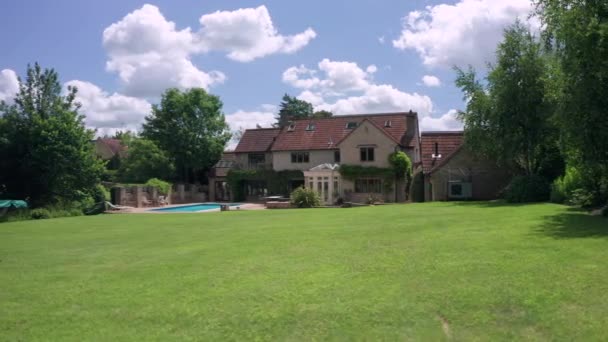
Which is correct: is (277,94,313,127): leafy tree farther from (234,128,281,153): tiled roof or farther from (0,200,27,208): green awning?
(0,200,27,208): green awning

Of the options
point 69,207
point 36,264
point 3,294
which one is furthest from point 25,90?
point 3,294

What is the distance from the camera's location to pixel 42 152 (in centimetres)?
3306

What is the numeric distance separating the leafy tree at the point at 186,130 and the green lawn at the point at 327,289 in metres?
41.0

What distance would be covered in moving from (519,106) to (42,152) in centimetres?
2945

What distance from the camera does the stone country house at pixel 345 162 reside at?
37.7 metres

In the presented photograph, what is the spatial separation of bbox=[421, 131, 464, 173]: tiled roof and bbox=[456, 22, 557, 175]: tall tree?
8.77m

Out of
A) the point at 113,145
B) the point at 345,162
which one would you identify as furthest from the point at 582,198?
the point at 113,145

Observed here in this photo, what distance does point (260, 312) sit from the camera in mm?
7344

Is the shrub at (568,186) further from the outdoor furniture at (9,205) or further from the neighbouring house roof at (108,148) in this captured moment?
the neighbouring house roof at (108,148)

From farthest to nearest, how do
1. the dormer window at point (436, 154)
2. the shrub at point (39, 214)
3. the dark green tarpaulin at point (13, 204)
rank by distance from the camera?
the dormer window at point (436, 154)
the dark green tarpaulin at point (13, 204)
the shrub at point (39, 214)

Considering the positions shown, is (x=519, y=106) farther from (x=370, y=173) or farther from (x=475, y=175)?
(x=370, y=173)

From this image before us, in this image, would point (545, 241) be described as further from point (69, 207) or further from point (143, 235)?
point (69, 207)

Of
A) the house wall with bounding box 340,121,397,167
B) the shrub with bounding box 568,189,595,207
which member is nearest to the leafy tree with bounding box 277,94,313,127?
the house wall with bounding box 340,121,397,167

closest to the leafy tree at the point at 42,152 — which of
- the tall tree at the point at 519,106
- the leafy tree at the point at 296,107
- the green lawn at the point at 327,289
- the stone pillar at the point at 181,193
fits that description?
the stone pillar at the point at 181,193
